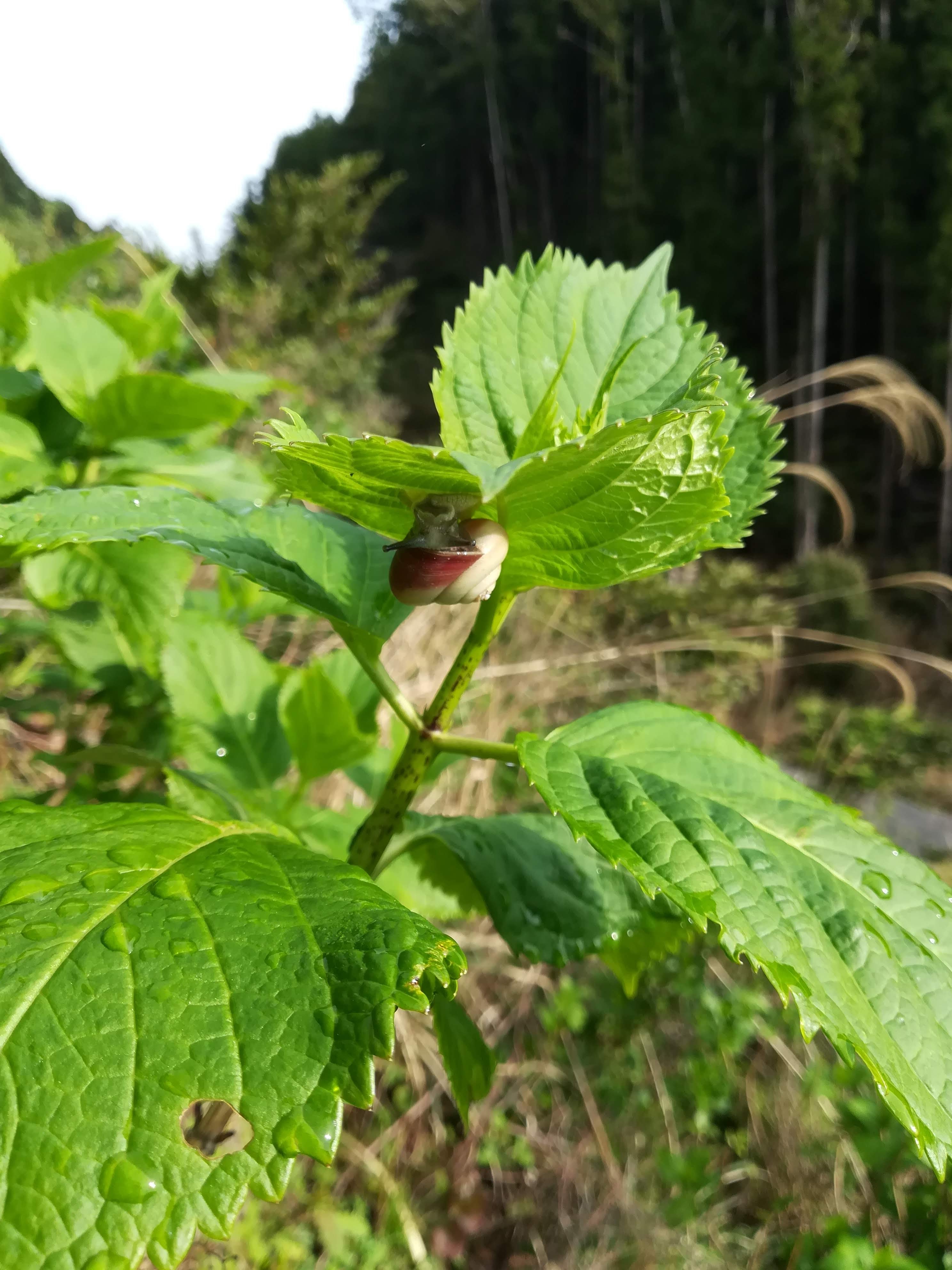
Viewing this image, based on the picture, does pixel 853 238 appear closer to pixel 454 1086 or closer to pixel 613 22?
pixel 613 22

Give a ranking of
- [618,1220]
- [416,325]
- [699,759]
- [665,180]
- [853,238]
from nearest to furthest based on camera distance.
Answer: [699,759] → [618,1220] → [853,238] → [665,180] → [416,325]

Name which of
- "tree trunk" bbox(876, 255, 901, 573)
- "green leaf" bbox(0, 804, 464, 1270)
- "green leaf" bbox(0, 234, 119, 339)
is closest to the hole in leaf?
"green leaf" bbox(0, 804, 464, 1270)

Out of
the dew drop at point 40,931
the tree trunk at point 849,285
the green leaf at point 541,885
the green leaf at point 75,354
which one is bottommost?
the green leaf at point 541,885

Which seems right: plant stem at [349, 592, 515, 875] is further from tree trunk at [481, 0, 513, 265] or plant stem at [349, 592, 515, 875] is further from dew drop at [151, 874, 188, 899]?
tree trunk at [481, 0, 513, 265]

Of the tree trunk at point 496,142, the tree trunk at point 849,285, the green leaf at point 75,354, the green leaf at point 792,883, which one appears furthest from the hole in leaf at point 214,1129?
the tree trunk at point 496,142

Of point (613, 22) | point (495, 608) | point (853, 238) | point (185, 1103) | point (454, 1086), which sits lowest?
point (454, 1086)

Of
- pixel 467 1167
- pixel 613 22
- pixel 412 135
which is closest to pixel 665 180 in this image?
pixel 613 22

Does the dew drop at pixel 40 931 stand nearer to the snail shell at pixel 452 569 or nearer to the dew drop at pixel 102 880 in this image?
the dew drop at pixel 102 880
